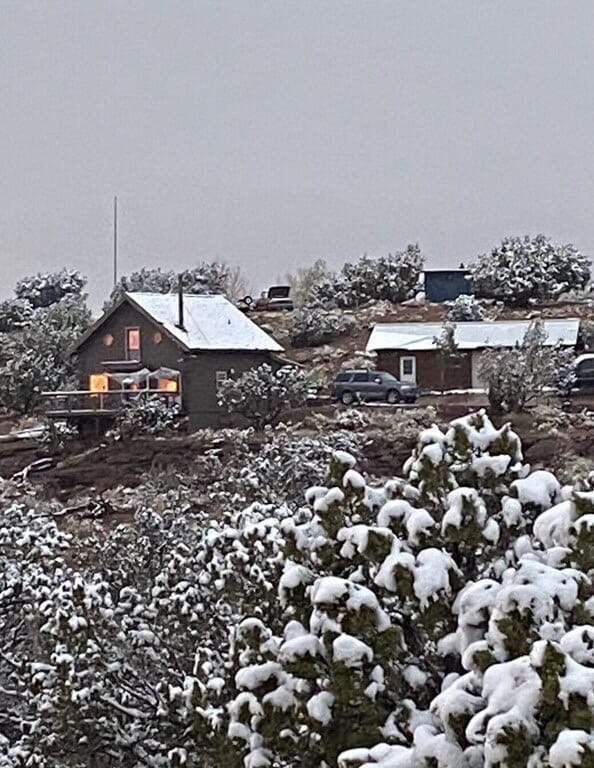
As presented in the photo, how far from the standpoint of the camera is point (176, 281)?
7050cm

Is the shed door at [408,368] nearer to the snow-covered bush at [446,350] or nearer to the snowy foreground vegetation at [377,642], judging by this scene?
the snow-covered bush at [446,350]

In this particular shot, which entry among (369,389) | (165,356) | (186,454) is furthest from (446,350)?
(186,454)

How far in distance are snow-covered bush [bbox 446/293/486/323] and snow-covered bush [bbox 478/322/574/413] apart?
10.9 m

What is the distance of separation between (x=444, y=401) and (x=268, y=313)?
20.3 metres

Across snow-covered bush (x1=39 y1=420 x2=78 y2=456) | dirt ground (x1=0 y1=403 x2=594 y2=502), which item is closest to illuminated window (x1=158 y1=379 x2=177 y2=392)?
snow-covered bush (x1=39 y1=420 x2=78 y2=456)

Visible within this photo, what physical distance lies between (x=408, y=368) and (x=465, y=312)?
19.2 feet

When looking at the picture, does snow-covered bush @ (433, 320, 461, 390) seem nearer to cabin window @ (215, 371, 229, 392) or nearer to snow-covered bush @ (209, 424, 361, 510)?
cabin window @ (215, 371, 229, 392)

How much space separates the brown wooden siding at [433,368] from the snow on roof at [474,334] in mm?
292

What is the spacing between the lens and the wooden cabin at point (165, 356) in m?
41.7

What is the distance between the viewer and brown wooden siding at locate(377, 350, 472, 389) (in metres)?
47.9

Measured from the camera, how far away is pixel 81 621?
10.2 metres

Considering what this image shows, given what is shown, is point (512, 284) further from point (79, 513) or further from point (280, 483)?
point (280, 483)

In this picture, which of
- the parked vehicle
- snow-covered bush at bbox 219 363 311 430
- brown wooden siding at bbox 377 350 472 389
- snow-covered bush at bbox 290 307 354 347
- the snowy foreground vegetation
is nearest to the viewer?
the snowy foreground vegetation

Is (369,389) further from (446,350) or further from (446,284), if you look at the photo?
(446,284)
